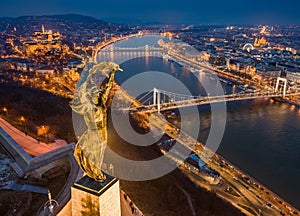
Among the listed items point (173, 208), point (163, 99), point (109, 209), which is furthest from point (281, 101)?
point (109, 209)

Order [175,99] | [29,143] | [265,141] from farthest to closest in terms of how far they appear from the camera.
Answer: [175,99], [265,141], [29,143]

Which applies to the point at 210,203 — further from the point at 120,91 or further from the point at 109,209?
the point at 120,91

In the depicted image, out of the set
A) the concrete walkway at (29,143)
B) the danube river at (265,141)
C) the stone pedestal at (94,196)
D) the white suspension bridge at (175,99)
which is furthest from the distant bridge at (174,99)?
the stone pedestal at (94,196)

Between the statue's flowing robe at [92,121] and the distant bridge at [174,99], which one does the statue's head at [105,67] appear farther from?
the distant bridge at [174,99]

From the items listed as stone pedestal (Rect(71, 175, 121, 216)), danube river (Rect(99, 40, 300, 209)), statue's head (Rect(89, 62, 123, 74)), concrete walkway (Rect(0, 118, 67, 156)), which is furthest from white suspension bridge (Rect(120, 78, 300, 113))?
statue's head (Rect(89, 62, 123, 74))

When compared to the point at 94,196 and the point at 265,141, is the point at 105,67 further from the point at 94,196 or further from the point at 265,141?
the point at 265,141

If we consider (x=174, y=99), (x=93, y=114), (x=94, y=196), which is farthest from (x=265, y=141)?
(x=93, y=114)
